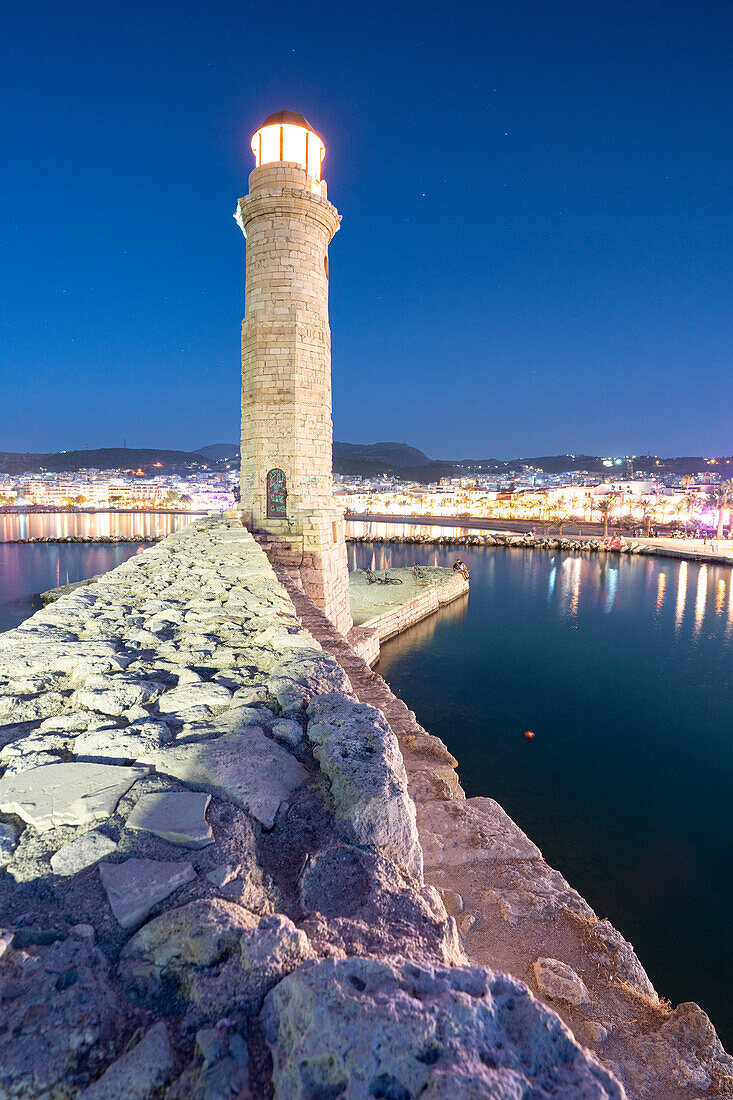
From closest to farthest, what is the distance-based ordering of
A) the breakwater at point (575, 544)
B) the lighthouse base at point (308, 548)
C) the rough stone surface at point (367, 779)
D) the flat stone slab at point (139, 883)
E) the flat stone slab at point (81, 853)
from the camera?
the flat stone slab at point (139, 883) → the flat stone slab at point (81, 853) → the rough stone surface at point (367, 779) → the lighthouse base at point (308, 548) → the breakwater at point (575, 544)

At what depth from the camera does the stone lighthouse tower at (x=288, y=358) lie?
34.3 feet

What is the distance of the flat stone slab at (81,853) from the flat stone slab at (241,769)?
0.36 m

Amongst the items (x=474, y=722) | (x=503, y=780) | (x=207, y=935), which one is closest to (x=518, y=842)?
(x=207, y=935)

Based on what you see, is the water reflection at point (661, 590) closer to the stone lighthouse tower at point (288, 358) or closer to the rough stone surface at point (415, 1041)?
the stone lighthouse tower at point (288, 358)

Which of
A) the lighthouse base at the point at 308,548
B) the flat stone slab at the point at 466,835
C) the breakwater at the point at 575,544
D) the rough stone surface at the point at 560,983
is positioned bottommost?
the breakwater at the point at 575,544

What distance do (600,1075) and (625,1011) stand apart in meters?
1.64

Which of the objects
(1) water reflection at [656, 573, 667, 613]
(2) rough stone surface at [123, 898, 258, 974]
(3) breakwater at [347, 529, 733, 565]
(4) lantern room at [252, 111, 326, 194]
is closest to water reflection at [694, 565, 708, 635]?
(1) water reflection at [656, 573, 667, 613]

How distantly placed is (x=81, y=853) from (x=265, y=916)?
0.61 meters

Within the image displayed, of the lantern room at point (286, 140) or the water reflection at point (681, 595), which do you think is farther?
the water reflection at point (681, 595)

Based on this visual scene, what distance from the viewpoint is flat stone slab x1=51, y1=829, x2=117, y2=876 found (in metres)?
1.37

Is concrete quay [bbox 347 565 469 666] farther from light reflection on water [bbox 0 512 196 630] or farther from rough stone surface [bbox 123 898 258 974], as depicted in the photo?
rough stone surface [bbox 123 898 258 974]

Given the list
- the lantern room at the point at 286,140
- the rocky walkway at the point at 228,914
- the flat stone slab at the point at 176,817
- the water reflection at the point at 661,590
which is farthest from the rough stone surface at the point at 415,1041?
the water reflection at the point at 661,590

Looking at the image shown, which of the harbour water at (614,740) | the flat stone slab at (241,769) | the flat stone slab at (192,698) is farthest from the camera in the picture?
the harbour water at (614,740)

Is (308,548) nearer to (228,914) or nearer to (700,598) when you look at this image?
(228,914)
